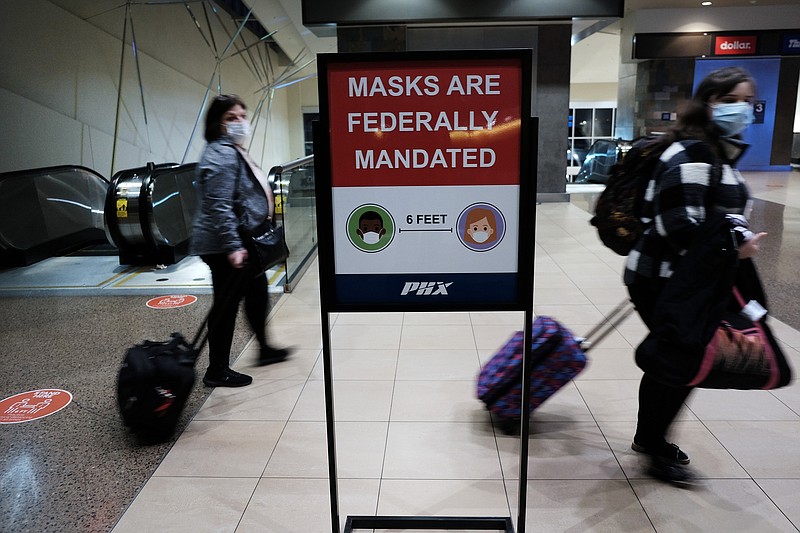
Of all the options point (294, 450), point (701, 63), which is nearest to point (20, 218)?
point (294, 450)

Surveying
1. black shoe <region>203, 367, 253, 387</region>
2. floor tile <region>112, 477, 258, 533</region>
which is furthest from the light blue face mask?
floor tile <region>112, 477, 258, 533</region>

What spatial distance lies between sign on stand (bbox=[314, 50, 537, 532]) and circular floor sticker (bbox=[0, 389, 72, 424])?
216 cm

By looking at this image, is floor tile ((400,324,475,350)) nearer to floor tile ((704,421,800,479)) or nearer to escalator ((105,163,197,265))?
floor tile ((704,421,800,479))

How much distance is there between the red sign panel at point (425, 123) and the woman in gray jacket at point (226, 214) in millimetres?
1649

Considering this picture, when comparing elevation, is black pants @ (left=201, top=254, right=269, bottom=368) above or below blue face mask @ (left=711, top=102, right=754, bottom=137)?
below

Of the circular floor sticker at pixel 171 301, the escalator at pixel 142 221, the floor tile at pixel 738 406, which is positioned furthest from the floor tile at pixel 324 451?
the escalator at pixel 142 221

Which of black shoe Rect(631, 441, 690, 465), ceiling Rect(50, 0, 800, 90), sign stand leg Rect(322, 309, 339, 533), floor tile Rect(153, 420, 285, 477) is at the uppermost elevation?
ceiling Rect(50, 0, 800, 90)

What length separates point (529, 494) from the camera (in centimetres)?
244

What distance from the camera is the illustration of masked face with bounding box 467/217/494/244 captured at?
1.77 m

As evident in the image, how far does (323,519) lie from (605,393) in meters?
1.73

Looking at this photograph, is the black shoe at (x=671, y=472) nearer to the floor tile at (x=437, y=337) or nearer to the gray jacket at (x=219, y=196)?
the floor tile at (x=437, y=337)

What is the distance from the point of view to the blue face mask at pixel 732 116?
222cm

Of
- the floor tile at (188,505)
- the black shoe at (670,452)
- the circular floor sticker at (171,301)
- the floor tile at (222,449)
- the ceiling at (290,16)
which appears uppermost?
the ceiling at (290,16)

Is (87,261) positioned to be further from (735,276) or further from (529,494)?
(735,276)
